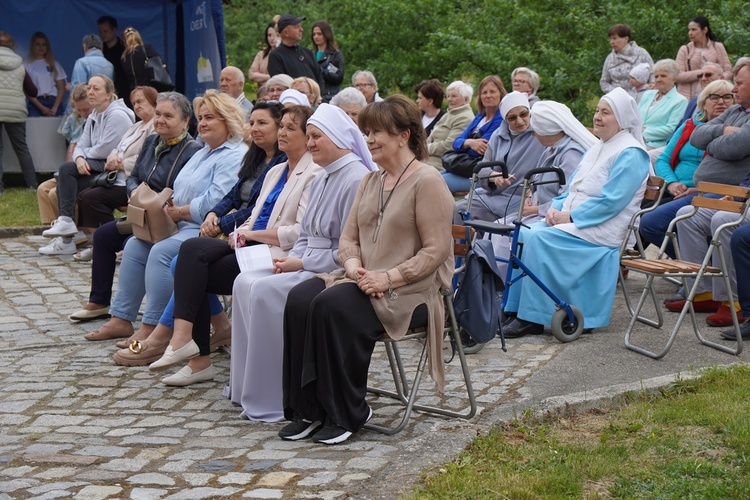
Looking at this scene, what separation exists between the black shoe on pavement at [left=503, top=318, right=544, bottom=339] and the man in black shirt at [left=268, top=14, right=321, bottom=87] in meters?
5.76

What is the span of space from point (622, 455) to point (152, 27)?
13.0 m

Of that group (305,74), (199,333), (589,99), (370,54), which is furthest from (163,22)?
(199,333)

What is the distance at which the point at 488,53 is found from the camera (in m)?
14.5

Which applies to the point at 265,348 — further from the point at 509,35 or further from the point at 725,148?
the point at 509,35

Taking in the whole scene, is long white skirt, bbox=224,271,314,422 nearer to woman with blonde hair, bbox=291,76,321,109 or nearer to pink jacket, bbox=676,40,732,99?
woman with blonde hair, bbox=291,76,321,109

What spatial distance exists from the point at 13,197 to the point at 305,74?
4.24 metres

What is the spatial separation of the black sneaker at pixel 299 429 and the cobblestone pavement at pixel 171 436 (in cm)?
5

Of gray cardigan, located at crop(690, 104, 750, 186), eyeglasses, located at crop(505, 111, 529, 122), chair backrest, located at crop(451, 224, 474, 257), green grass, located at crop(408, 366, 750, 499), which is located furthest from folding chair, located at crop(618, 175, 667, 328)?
chair backrest, located at crop(451, 224, 474, 257)

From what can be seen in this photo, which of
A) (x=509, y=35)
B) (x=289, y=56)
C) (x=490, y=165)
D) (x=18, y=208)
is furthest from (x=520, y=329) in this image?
(x=509, y=35)

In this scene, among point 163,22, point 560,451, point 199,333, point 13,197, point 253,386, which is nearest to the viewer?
point 560,451

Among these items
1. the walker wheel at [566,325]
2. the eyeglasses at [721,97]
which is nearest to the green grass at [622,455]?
the walker wheel at [566,325]

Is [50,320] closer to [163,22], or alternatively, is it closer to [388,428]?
[388,428]

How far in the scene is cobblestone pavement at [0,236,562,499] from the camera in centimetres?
439

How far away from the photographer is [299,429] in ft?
16.7
